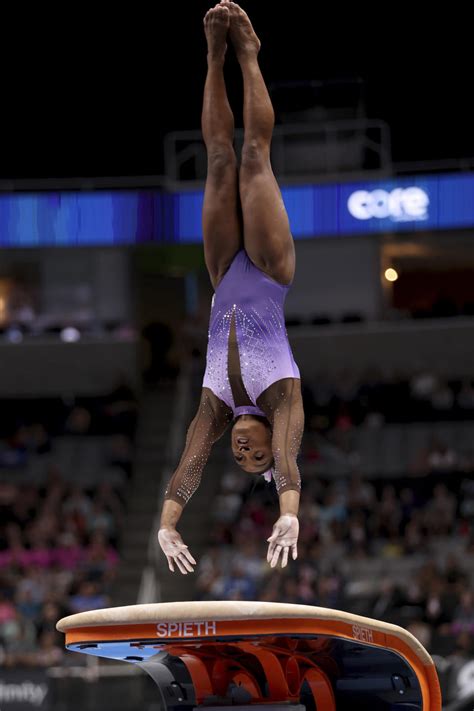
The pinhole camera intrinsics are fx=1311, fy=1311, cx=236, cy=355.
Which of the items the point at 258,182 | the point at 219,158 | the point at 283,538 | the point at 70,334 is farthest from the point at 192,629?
the point at 70,334

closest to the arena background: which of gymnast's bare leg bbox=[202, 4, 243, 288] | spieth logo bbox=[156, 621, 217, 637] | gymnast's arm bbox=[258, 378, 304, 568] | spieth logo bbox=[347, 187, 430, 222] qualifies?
spieth logo bbox=[347, 187, 430, 222]

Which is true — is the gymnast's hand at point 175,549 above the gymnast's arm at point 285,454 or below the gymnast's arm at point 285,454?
below

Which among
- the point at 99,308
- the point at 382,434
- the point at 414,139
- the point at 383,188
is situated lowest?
the point at 382,434

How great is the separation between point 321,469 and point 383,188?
3.88m

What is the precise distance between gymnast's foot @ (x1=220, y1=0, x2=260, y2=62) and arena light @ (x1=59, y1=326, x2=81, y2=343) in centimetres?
1311

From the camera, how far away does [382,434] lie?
17.8m

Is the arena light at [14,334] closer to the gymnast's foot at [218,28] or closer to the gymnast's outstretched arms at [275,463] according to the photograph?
the gymnast's outstretched arms at [275,463]

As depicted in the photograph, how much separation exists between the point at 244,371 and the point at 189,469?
1.91 ft

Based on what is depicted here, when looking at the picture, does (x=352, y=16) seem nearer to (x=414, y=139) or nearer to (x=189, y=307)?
(x=414, y=139)

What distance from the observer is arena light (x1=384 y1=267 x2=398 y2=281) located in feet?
65.9

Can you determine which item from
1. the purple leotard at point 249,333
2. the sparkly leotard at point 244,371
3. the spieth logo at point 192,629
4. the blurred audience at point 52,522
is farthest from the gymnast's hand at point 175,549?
the blurred audience at point 52,522

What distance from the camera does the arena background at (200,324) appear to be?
48.4ft

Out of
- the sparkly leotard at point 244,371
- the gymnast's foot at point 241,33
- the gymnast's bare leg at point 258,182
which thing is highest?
the gymnast's foot at point 241,33

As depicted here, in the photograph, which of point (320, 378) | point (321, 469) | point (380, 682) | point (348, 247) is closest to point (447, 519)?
point (321, 469)
